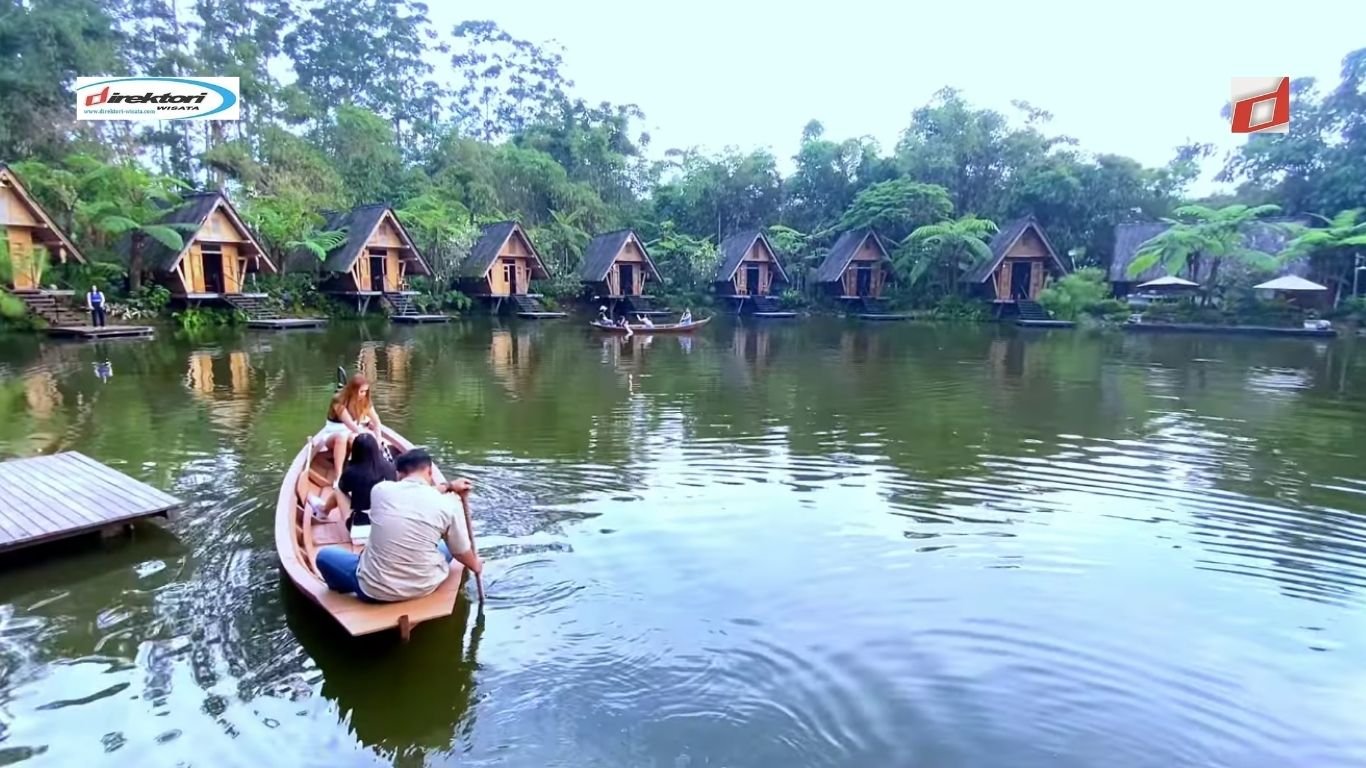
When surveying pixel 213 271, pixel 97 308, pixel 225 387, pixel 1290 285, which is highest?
pixel 213 271

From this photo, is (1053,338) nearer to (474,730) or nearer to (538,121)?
(474,730)

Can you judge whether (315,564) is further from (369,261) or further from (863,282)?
(863,282)

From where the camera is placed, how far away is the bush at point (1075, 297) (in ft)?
95.1

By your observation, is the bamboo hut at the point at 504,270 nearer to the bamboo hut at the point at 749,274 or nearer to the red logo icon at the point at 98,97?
the bamboo hut at the point at 749,274

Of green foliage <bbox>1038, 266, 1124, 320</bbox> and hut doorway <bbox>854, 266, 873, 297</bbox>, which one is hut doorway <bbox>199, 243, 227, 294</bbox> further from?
green foliage <bbox>1038, 266, 1124, 320</bbox>

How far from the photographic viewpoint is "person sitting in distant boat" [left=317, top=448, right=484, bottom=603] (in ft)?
13.7

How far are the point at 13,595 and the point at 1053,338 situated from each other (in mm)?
24553

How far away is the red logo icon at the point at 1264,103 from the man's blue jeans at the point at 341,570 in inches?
1428

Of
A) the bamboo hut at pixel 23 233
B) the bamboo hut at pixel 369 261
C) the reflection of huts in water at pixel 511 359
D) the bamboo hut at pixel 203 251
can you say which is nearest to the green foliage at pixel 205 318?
the bamboo hut at pixel 203 251

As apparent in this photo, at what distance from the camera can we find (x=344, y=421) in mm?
6625

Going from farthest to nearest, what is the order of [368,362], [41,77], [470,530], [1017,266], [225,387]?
[1017,266] < [41,77] < [368,362] < [225,387] < [470,530]

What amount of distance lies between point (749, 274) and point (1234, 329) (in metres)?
17.5

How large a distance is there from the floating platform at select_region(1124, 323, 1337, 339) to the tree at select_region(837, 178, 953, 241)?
942cm

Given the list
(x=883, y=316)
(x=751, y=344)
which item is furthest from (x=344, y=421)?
(x=883, y=316)
